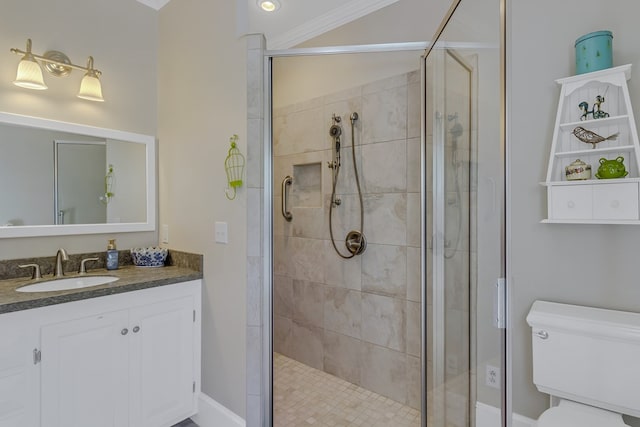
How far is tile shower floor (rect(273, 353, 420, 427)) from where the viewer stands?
6.46 ft

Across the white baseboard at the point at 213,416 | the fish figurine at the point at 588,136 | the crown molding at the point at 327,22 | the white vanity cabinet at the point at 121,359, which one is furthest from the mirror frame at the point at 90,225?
the fish figurine at the point at 588,136

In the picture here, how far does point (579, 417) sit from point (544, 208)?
933mm

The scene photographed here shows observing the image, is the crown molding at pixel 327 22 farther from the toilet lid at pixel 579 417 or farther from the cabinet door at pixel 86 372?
the toilet lid at pixel 579 417

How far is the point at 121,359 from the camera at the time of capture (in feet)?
5.30

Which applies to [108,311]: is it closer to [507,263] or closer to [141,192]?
[141,192]

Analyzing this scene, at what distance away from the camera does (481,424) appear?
A: 129cm

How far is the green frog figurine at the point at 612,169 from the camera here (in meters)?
1.36

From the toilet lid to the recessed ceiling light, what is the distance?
2.89m

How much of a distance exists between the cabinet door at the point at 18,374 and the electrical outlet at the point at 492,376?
6.17 ft

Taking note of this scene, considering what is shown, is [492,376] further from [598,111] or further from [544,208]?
[598,111]

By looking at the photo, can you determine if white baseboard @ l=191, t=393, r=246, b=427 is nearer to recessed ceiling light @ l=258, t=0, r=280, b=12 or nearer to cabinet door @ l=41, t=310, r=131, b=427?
cabinet door @ l=41, t=310, r=131, b=427

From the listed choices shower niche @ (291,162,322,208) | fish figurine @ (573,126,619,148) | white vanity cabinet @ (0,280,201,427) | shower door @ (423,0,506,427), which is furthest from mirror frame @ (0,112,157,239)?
fish figurine @ (573,126,619,148)

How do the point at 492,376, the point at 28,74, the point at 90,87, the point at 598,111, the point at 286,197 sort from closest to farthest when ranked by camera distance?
the point at 492,376
the point at 598,111
the point at 28,74
the point at 90,87
the point at 286,197

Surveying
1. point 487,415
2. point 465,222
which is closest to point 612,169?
point 465,222
